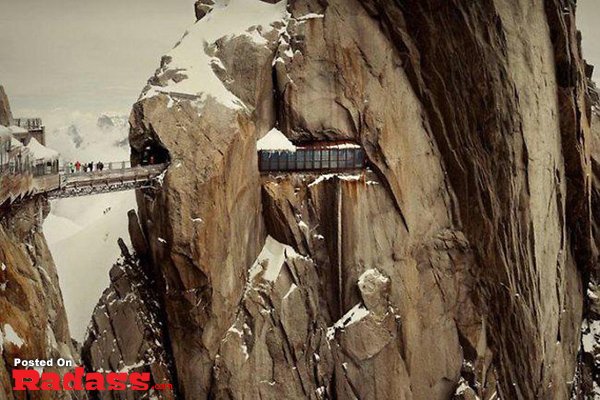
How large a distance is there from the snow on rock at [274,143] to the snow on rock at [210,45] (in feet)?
7.52

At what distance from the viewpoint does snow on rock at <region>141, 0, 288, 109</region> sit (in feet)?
104

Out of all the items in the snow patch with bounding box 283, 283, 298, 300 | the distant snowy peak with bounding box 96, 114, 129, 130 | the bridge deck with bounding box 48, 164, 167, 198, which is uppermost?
the distant snowy peak with bounding box 96, 114, 129, 130

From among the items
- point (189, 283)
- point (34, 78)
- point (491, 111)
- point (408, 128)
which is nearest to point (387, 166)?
point (408, 128)

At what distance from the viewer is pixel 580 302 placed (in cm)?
4047

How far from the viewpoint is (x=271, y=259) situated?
3366 cm

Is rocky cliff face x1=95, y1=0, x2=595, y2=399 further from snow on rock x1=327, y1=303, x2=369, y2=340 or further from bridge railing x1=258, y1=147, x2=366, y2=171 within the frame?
bridge railing x1=258, y1=147, x2=366, y2=171

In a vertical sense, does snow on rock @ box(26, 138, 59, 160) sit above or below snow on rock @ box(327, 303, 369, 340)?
above

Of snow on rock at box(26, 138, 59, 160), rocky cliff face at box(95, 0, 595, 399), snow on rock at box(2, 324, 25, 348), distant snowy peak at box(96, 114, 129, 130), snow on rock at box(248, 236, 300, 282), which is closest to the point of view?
snow on rock at box(2, 324, 25, 348)

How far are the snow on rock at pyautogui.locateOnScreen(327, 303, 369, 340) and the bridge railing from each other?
7.50 meters

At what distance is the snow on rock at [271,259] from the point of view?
3325 cm

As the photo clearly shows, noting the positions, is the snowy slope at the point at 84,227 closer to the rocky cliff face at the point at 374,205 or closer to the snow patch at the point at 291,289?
the rocky cliff face at the point at 374,205

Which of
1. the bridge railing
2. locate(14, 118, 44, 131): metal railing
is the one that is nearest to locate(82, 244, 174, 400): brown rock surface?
locate(14, 118, 44, 131): metal railing

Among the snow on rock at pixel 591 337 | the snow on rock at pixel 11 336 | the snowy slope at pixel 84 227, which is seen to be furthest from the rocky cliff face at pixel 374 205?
the snow on rock at pixel 11 336

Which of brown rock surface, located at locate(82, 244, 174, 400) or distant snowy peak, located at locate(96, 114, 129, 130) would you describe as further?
distant snowy peak, located at locate(96, 114, 129, 130)
